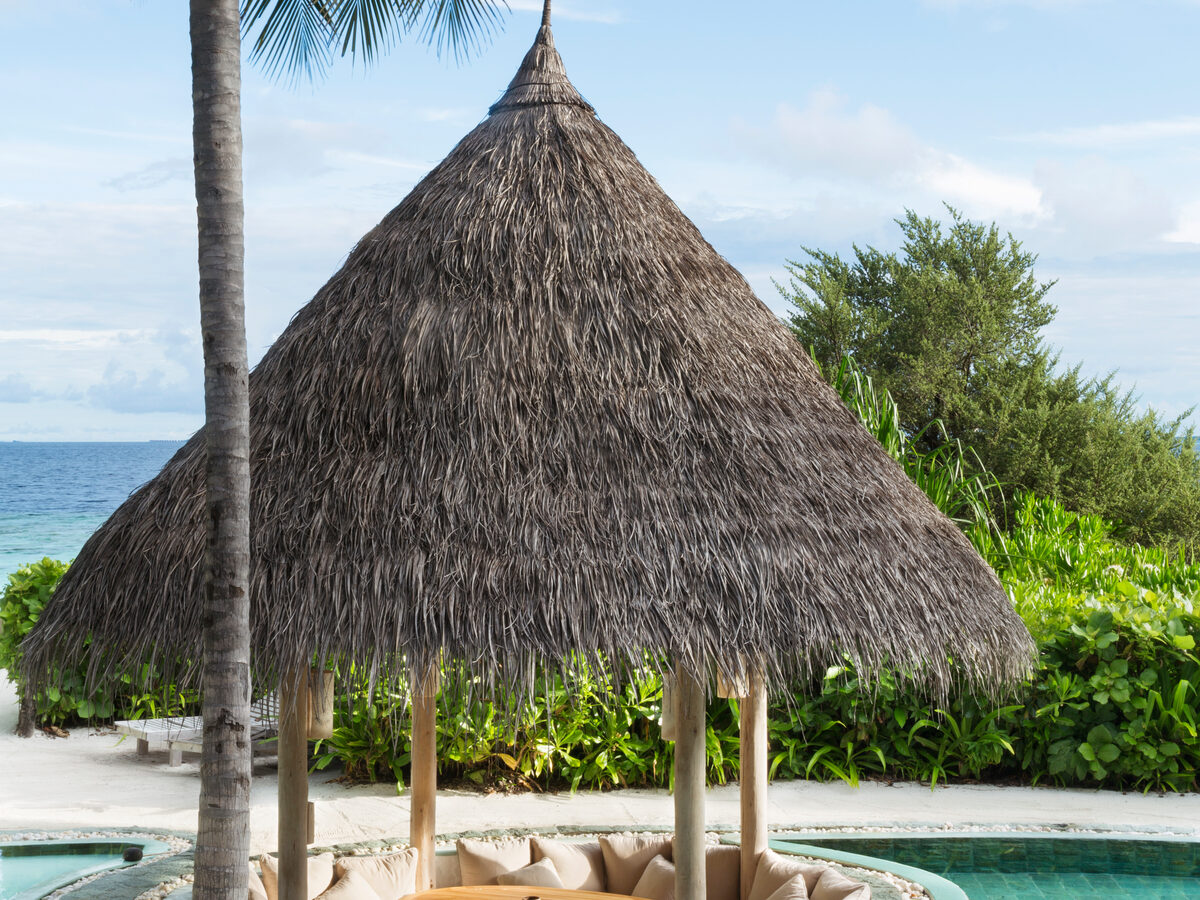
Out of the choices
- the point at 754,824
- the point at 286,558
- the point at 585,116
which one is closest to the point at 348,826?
the point at 754,824

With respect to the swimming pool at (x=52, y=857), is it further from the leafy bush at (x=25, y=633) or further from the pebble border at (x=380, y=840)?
the leafy bush at (x=25, y=633)

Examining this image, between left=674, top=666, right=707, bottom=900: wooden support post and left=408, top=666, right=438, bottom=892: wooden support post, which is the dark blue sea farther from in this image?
left=674, top=666, right=707, bottom=900: wooden support post

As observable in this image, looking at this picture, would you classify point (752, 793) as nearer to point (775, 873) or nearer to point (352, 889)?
point (775, 873)

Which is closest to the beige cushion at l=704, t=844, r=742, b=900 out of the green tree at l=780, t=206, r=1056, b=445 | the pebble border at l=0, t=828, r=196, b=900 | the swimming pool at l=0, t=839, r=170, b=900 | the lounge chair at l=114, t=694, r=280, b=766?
the pebble border at l=0, t=828, r=196, b=900

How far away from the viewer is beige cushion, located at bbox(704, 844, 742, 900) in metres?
4.93

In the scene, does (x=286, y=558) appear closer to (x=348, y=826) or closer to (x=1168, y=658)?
(x=348, y=826)

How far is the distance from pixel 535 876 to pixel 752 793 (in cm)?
103

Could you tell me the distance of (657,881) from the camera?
15.9 ft

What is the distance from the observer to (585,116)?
184 inches

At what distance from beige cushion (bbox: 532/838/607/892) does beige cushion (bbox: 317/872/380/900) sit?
0.83 metres

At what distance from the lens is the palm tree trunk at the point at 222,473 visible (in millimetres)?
2975

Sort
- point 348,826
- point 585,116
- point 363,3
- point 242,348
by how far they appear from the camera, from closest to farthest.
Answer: point 242,348, point 585,116, point 363,3, point 348,826

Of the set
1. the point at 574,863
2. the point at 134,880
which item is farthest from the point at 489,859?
the point at 134,880

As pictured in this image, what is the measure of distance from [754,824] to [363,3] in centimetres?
449
